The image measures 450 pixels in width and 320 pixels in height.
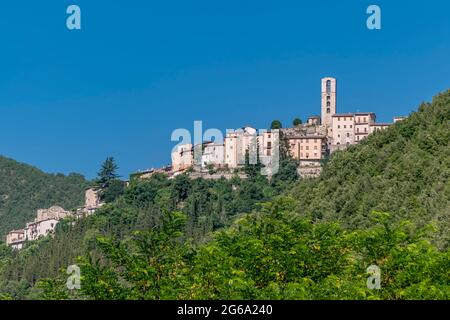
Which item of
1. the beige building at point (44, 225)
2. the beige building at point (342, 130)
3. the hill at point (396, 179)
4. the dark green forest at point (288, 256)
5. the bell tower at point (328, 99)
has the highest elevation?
the bell tower at point (328, 99)

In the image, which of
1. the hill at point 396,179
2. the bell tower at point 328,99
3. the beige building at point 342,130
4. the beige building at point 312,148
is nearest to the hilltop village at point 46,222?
the beige building at point 312,148

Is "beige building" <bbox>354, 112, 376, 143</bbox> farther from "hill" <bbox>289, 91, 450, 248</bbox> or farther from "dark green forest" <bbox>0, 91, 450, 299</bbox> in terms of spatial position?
"dark green forest" <bbox>0, 91, 450, 299</bbox>

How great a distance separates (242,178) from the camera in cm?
11500

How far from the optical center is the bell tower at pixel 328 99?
13138 cm

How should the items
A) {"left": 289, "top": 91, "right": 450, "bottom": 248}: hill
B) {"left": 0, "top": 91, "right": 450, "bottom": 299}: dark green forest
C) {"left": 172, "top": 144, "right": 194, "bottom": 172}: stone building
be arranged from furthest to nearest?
{"left": 172, "top": 144, "right": 194, "bottom": 172}: stone building, {"left": 289, "top": 91, "right": 450, "bottom": 248}: hill, {"left": 0, "top": 91, "right": 450, "bottom": 299}: dark green forest

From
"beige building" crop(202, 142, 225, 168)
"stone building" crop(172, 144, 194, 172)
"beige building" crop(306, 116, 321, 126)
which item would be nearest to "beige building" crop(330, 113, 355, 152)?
"beige building" crop(306, 116, 321, 126)

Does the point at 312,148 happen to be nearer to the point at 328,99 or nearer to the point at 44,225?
the point at 328,99

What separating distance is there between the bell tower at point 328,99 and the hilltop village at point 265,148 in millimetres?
926

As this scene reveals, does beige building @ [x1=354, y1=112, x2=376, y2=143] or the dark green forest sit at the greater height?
beige building @ [x1=354, y1=112, x2=376, y2=143]

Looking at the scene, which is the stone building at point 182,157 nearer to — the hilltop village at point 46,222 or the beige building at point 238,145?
the beige building at point 238,145

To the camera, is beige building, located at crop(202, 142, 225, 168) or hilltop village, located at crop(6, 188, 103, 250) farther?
hilltop village, located at crop(6, 188, 103, 250)

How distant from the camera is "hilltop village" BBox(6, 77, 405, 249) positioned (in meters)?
118

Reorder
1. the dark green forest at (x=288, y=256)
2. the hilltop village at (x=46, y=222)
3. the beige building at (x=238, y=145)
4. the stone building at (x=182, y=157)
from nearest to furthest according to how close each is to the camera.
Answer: the dark green forest at (x=288, y=256)
the beige building at (x=238, y=145)
the stone building at (x=182, y=157)
the hilltop village at (x=46, y=222)

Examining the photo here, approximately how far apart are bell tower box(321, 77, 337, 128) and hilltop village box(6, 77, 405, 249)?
0.93 meters
